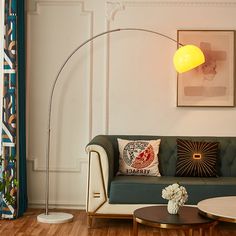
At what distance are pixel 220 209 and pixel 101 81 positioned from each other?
8.00 feet

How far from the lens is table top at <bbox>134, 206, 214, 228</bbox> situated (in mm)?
3045

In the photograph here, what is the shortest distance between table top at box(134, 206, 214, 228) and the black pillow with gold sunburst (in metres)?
1.34

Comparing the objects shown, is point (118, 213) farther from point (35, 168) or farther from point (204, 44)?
point (204, 44)

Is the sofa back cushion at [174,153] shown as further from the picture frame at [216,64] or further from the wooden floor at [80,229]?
the wooden floor at [80,229]

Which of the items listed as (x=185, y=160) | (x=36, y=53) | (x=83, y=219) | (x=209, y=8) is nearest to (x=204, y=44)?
(x=209, y=8)

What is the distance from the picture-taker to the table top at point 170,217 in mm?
3045

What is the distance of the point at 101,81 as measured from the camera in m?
5.27

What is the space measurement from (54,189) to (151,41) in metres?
1.92

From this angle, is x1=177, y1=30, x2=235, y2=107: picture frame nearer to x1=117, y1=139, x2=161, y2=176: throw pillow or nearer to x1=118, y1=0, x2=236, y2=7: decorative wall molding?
x1=118, y1=0, x2=236, y2=7: decorative wall molding

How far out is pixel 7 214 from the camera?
4.71 metres

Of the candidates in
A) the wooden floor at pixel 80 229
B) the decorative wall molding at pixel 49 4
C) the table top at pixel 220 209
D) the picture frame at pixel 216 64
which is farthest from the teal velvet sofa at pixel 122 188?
the decorative wall molding at pixel 49 4

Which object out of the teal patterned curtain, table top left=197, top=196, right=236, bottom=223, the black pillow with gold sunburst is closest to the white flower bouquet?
table top left=197, top=196, right=236, bottom=223

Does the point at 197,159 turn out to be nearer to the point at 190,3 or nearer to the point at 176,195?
the point at 176,195

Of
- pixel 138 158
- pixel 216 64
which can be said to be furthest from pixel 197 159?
pixel 216 64
